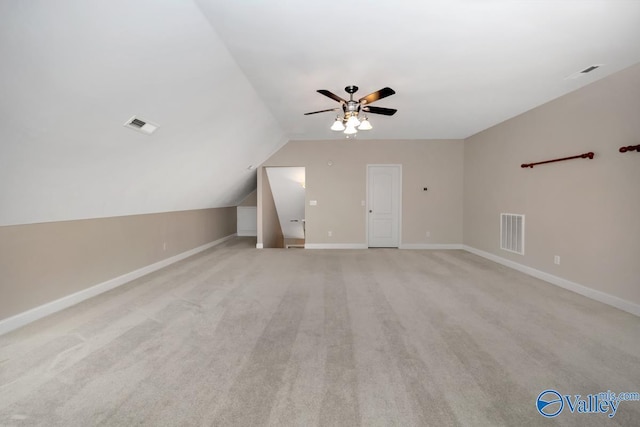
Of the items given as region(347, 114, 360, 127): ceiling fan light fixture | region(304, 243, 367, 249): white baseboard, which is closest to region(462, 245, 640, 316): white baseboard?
region(304, 243, 367, 249): white baseboard

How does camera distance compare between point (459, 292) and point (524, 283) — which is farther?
point (524, 283)

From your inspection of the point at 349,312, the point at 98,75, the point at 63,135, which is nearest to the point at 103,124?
the point at 63,135

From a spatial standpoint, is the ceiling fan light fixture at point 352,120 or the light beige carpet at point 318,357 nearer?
the light beige carpet at point 318,357

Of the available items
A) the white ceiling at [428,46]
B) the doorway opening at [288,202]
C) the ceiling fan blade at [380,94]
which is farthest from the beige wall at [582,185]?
the doorway opening at [288,202]

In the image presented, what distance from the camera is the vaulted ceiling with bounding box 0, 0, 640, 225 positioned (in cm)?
192

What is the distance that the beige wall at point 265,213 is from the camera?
7.08 m

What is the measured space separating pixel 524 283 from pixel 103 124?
537 centimetres

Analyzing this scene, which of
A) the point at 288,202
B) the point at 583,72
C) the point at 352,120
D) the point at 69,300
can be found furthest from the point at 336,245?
the point at 583,72

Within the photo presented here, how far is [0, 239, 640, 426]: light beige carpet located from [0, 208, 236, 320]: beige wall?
29 cm

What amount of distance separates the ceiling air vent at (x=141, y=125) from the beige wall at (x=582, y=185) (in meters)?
5.09

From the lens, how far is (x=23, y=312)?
2.77 m

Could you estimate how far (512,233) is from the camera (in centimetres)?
505

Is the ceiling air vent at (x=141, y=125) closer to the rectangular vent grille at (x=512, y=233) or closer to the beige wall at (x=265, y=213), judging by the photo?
the beige wall at (x=265, y=213)

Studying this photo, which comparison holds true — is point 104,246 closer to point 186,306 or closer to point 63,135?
point 186,306
